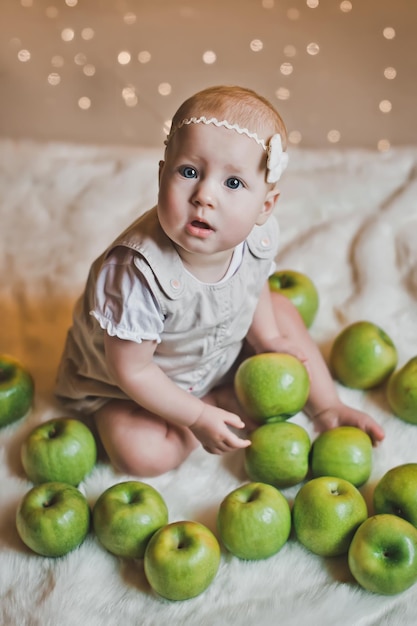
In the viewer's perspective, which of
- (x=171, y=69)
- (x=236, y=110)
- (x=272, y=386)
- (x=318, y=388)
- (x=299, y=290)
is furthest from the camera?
(x=171, y=69)

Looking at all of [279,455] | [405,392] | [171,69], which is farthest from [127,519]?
[171,69]

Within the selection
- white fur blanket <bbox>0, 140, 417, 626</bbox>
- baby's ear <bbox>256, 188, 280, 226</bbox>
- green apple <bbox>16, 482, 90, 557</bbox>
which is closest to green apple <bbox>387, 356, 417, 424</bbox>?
white fur blanket <bbox>0, 140, 417, 626</bbox>

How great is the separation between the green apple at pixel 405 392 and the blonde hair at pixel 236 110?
1.58 ft

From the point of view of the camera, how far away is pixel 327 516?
43.5 inches

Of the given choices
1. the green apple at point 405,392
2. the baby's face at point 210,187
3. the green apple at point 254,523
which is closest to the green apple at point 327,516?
the green apple at point 254,523

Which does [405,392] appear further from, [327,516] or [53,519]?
[53,519]

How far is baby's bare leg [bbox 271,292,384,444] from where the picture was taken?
1.30m

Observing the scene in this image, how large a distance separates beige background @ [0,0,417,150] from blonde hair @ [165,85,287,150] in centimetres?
99

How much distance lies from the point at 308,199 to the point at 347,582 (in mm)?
912

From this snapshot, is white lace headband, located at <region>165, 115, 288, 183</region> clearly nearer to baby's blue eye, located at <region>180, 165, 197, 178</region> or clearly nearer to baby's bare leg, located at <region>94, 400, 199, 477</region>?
baby's blue eye, located at <region>180, 165, 197, 178</region>

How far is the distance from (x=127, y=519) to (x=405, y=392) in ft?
1.59

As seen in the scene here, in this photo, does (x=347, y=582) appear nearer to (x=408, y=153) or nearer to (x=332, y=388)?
(x=332, y=388)

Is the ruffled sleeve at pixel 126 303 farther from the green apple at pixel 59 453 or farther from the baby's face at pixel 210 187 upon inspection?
the green apple at pixel 59 453

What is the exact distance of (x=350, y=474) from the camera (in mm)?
1198
